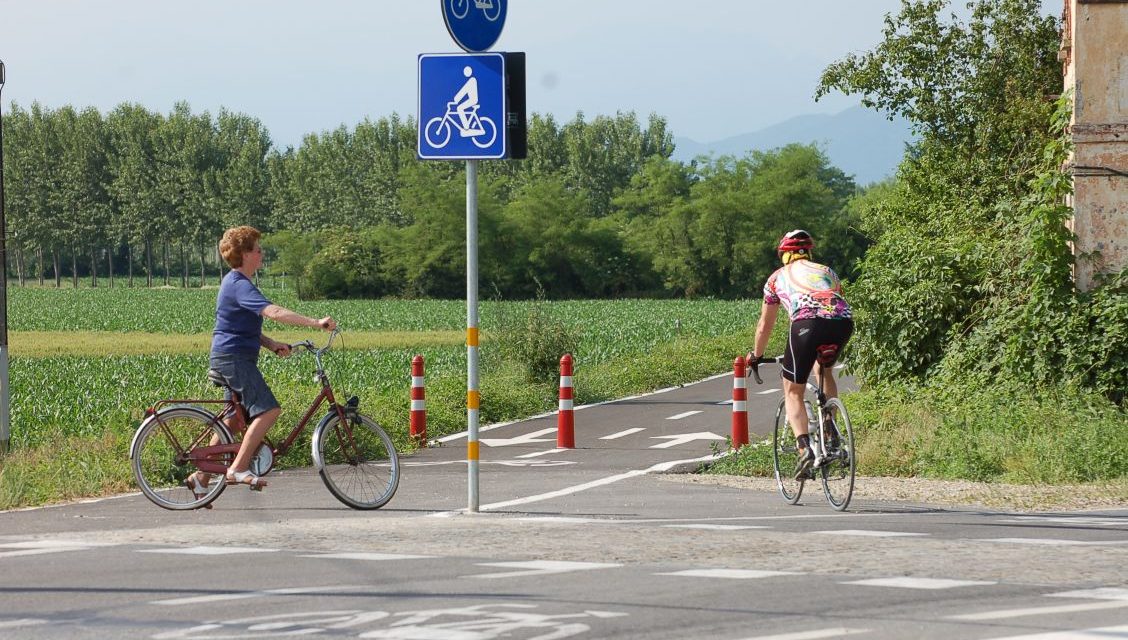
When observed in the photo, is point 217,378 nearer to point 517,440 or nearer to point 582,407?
point 517,440

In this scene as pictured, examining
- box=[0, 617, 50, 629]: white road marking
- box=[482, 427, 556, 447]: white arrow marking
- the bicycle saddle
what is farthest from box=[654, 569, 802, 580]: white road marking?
box=[482, 427, 556, 447]: white arrow marking

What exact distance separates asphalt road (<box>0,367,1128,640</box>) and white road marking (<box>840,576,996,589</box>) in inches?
0.7

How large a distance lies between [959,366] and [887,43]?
15646mm

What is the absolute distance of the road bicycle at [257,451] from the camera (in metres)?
11.3

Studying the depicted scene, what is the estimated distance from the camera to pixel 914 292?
20.0m

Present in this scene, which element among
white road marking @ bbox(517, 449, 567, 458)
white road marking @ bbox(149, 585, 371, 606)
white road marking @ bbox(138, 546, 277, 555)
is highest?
white road marking @ bbox(149, 585, 371, 606)

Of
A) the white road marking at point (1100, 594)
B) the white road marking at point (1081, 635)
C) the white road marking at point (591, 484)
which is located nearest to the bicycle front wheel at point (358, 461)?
Result: the white road marking at point (591, 484)

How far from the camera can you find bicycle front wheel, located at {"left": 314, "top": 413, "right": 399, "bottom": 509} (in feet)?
37.0

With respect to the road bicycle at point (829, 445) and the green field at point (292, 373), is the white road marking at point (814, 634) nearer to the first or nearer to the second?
the road bicycle at point (829, 445)

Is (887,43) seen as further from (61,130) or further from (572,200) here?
(61,130)

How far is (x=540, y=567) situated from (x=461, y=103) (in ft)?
13.3

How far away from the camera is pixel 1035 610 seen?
645cm

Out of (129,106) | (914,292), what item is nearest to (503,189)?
(129,106)

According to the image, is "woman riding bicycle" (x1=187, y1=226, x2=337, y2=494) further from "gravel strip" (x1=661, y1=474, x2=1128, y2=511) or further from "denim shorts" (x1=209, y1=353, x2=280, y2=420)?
"gravel strip" (x1=661, y1=474, x2=1128, y2=511)
